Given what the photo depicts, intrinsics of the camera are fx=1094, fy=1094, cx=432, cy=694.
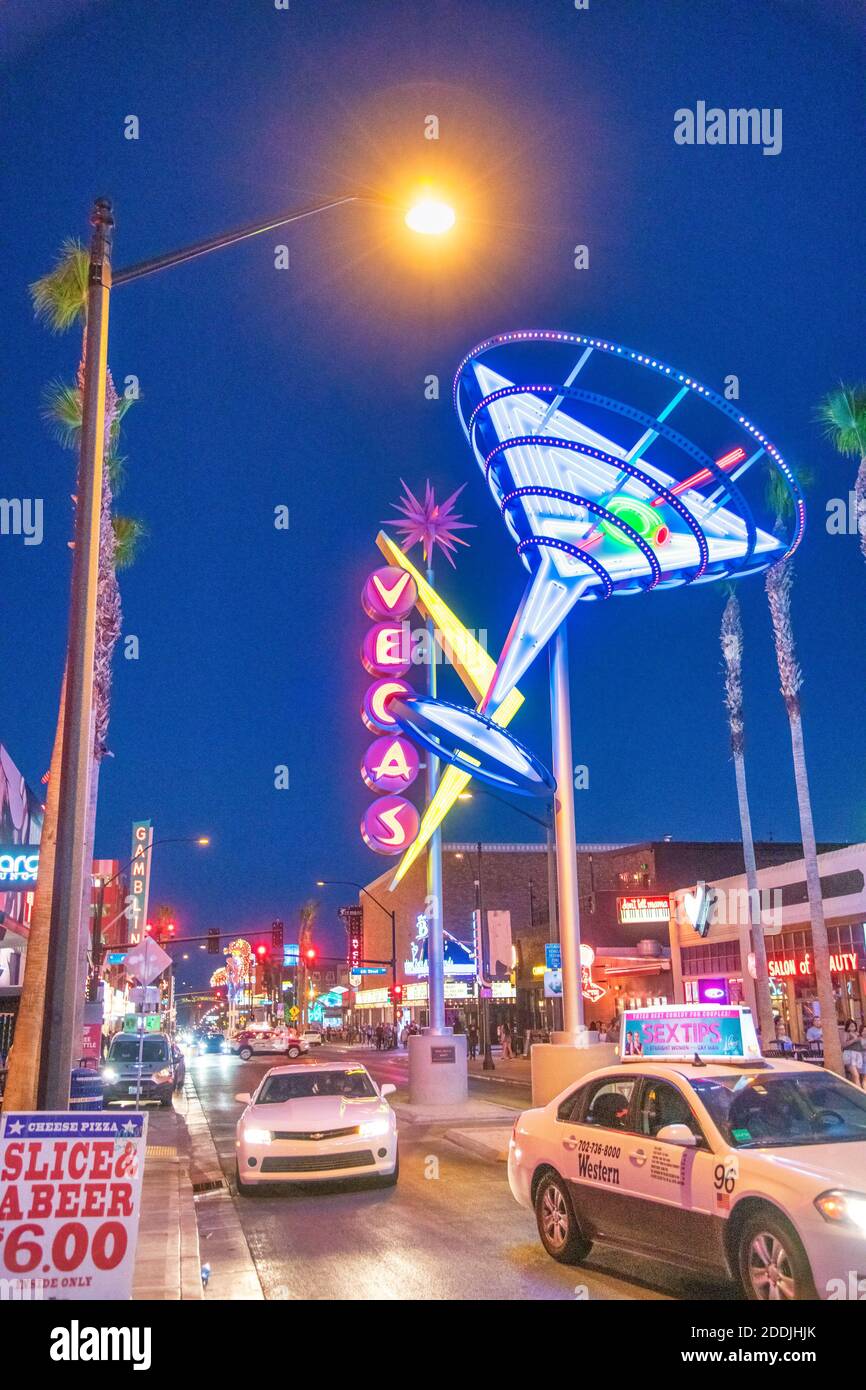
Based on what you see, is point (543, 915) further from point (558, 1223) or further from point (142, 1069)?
point (558, 1223)

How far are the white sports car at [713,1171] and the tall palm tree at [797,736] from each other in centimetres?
2011

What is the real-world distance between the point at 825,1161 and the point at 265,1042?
171ft

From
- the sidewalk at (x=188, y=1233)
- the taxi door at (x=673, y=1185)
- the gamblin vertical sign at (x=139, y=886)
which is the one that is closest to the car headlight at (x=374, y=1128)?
the sidewalk at (x=188, y=1233)

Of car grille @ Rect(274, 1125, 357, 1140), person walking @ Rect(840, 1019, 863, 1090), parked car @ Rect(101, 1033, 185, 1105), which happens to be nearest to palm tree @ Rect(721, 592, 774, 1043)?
person walking @ Rect(840, 1019, 863, 1090)

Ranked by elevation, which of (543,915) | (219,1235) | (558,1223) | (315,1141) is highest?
(543,915)

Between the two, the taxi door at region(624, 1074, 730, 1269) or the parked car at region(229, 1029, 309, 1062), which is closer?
the taxi door at region(624, 1074, 730, 1269)

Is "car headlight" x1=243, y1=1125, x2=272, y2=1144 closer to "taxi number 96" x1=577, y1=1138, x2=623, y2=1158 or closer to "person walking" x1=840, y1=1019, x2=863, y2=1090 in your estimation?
"taxi number 96" x1=577, y1=1138, x2=623, y2=1158

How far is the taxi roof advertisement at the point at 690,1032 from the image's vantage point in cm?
1177

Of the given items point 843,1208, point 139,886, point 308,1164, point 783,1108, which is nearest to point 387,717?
point 308,1164

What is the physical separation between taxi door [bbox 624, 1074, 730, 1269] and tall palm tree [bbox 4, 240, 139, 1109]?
19.9 ft

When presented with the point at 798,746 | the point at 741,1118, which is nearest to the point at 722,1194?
the point at 741,1118

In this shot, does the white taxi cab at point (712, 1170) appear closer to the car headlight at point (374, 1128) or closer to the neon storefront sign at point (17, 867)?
the car headlight at point (374, 1128)

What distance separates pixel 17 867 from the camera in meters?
21.6

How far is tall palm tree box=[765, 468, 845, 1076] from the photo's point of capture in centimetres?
2795
